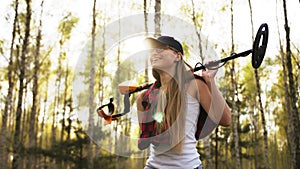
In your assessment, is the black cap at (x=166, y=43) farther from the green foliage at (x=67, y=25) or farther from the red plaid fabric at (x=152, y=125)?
the green foliage at (x=67, y=25)

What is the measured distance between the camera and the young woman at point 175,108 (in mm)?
1552

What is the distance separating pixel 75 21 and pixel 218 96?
682 inches

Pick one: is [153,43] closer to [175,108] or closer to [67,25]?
[175,108]

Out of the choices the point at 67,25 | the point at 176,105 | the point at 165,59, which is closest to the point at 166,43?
the point at 165,59

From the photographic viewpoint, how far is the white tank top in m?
1.58

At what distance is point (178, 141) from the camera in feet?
5.06

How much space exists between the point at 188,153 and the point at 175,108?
0.74ft

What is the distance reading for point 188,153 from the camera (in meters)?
1.60

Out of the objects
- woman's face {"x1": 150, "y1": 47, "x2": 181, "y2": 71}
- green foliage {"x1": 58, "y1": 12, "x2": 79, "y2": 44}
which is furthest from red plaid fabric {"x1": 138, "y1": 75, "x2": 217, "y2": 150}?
green foliage {"x1": 58, "y1": 12, "x2": 79, "y2": 44}

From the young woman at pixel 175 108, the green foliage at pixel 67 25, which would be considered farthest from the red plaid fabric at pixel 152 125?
the green foliage at pixel 67 25

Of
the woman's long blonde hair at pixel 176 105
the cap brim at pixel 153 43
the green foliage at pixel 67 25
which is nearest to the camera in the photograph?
the woman's long blonde hair at pixel 176 105

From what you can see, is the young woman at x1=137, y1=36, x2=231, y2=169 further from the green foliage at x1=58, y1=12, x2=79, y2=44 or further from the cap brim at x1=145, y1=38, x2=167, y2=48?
the green foliage at x1=58, y1=12, x2=79, y2=44

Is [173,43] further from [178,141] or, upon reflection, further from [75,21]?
[75,21]

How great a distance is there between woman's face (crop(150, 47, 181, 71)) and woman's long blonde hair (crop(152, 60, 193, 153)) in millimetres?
30
